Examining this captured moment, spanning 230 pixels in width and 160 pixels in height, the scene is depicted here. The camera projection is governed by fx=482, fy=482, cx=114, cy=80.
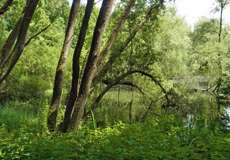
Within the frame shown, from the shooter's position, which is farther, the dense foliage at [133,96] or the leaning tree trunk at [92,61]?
the leaning tree trunk at [92,61]

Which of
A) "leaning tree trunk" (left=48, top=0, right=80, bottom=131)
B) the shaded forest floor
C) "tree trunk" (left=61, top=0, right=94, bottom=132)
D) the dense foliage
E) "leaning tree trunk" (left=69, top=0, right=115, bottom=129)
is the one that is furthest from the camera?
"leaning tree trunk" (left=48, top=0, right=80, bottom=131)

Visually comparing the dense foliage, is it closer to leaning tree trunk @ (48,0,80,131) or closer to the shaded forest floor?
the shaded forest floor

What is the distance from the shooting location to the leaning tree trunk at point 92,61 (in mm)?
9555

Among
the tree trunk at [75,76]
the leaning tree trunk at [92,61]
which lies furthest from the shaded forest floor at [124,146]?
the tree trunk at [75,76]

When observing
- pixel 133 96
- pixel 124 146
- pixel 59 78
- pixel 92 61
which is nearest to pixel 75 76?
pixel 59 78

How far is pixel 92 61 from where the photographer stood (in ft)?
31.9

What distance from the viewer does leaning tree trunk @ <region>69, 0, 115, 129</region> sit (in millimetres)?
9555

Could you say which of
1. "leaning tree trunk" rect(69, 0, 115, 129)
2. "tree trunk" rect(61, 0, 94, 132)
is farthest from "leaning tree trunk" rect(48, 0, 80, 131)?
"leaning tree trunk" rect(69, 0, 115, 129)

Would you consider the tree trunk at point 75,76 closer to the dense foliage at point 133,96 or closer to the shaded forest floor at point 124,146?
the dense foliage at point 133,96

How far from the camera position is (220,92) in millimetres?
34844

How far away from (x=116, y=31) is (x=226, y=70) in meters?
23.4

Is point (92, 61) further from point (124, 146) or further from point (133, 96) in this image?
point (133, 96)

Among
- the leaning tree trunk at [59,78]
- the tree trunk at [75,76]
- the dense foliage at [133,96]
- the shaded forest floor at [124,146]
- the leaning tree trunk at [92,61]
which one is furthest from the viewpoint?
the leaning tree trunk at [59,78]

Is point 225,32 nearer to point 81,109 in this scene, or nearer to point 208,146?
point 81,109
